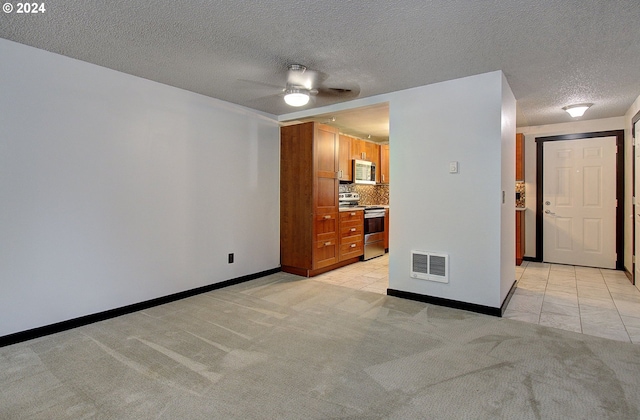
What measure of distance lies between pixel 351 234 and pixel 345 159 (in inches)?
53.7

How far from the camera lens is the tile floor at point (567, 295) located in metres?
2.95

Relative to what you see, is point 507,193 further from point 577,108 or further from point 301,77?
point 301,77

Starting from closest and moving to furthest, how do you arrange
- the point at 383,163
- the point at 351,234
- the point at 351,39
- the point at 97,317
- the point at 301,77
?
the point at 351,39 < the point at 97,317 < the point at 301,77 < the point at 351,234 < the point at 383,163

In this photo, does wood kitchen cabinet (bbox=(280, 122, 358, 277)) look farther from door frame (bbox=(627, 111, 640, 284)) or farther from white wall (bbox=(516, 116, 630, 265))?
door frame (bbox=(627, 111, 640, 284))

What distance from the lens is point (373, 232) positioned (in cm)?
604

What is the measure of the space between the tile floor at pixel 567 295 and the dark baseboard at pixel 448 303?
0.14 m

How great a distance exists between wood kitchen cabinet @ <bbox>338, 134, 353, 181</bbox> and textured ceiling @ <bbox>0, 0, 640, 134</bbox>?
2.18 meters

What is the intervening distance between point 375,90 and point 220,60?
1.72 meters

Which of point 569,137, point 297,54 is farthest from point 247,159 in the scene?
point 569,137

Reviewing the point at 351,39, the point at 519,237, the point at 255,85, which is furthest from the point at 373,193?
the point at 351,39

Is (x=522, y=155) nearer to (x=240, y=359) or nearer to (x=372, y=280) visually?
(x=372, y=280)

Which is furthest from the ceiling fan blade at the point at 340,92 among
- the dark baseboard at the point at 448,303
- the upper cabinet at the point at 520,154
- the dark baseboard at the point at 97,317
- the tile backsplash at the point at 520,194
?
the tile backsplash at the point at 520,194

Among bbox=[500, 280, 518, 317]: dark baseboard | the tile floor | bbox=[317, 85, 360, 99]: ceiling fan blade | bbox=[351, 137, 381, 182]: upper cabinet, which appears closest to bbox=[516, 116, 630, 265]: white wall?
the tile floor

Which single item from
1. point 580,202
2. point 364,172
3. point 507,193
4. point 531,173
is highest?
point 364,172
